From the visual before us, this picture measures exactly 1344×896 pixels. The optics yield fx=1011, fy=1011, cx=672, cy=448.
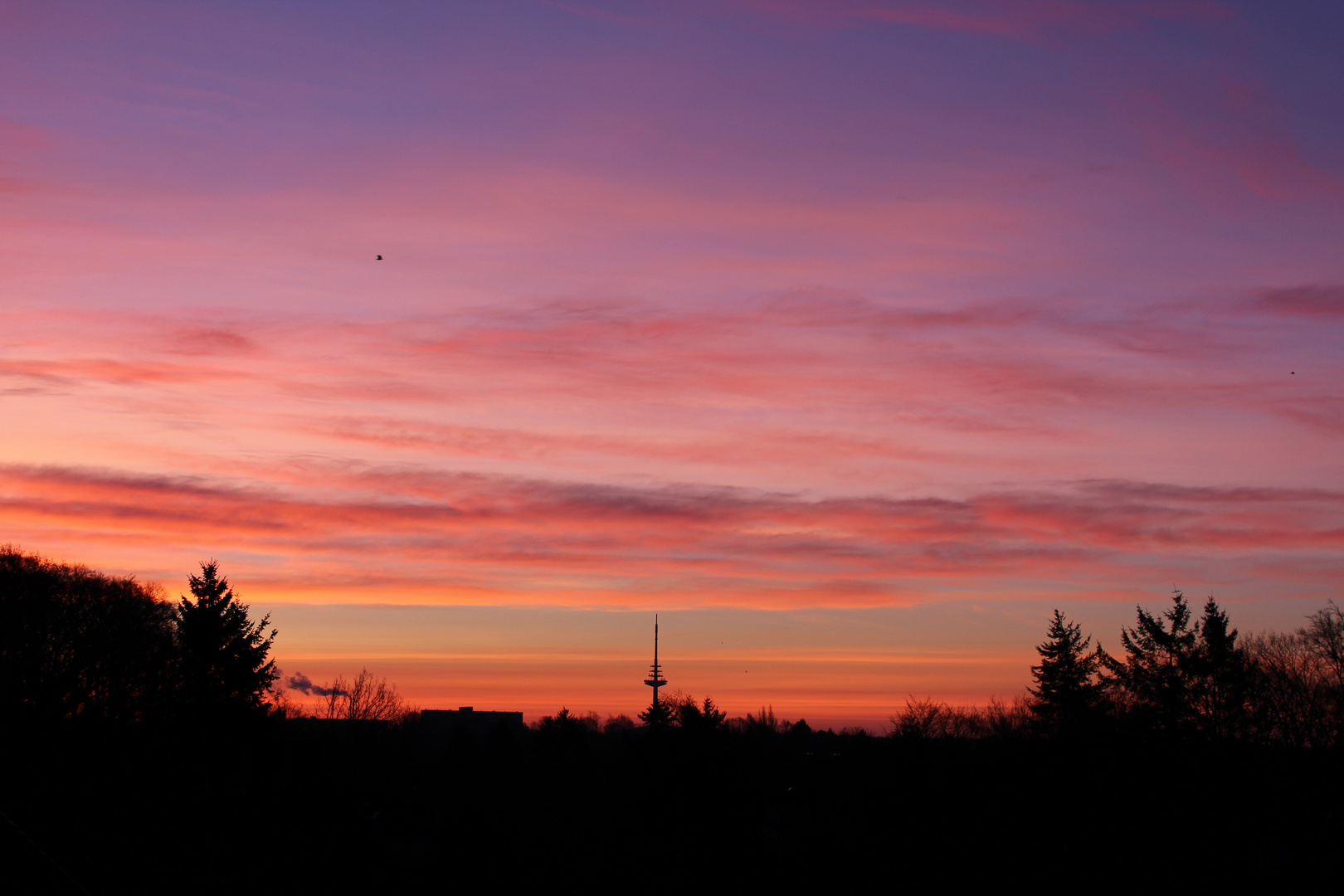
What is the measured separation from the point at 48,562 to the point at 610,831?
49.3 m

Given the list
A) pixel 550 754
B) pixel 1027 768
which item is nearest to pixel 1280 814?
pixel 1027 768

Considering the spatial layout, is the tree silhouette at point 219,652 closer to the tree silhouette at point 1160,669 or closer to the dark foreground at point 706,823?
the dark foreground at point 706,823

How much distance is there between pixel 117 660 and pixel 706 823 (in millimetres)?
40580

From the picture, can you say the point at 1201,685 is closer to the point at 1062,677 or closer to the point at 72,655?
the point at 1062,677

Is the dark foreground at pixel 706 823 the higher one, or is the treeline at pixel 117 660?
the treeline at pixel 117 660

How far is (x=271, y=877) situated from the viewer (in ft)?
130

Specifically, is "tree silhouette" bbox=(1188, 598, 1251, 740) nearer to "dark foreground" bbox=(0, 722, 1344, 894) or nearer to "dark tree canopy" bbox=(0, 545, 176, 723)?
"dark foreground" bbox=(0, 722, 1344, 894)

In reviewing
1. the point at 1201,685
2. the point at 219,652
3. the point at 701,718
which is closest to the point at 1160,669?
the point at 1201,685

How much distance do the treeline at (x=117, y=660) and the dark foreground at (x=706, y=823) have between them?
6.85 ft

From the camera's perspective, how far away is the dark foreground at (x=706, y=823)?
118 ft

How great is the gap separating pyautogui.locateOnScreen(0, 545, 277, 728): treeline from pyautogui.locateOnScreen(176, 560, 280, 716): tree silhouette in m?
0.05

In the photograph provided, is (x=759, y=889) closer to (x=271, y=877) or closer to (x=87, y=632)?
(x=271, y=877)

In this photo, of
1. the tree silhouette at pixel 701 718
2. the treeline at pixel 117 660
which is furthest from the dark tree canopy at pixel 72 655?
the tree silhouette at pixel 701 718

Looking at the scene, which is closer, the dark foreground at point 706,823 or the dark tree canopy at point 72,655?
the dark foreground at point 706,823
